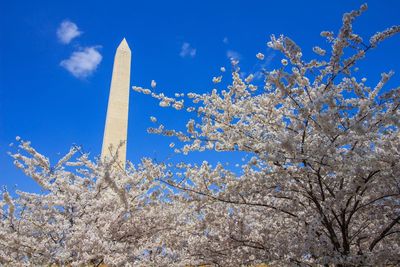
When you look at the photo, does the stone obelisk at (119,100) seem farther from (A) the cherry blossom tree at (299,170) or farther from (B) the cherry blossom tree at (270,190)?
(A) the cherry blossom tree at (299,170)

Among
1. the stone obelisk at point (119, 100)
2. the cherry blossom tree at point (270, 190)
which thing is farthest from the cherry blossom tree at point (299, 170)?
the stone obelisk at point (119, 100)

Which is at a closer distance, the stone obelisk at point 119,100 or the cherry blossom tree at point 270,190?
the cherry blossom tree at point 270,190

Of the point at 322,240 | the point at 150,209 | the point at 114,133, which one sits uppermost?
the point at 114,133

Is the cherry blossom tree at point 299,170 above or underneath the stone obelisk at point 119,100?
underneath

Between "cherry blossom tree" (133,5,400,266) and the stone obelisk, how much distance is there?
8859mm

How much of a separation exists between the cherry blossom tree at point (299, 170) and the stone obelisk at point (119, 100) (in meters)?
8.86

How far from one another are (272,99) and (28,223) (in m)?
4.62

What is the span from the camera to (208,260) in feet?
19.5

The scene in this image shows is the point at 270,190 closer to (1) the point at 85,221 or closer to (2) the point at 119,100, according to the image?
(1) the point at 85,221

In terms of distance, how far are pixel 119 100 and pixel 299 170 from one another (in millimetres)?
11372

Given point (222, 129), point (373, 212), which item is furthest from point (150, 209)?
point (373, 212)

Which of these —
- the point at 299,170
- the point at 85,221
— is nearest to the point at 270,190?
the point at 299,170

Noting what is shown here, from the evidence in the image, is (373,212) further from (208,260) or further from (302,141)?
(208,260)

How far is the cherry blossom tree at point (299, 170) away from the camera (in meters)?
3.83
